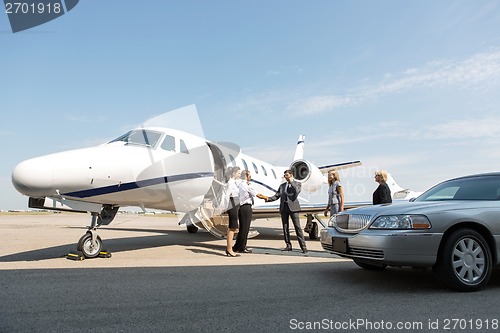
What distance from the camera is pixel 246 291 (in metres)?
4.60

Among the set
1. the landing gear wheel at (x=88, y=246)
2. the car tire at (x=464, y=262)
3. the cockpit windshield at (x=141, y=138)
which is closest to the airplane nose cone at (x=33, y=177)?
the landing gear wheel at (x=88, y=246)

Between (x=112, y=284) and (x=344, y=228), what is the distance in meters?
3.17

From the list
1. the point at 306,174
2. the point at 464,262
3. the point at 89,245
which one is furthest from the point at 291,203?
the point at 306,174

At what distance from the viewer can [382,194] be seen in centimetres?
870

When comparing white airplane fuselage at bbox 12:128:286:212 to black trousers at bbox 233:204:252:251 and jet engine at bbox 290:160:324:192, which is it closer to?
black trousers at bbox 233:204:252:251

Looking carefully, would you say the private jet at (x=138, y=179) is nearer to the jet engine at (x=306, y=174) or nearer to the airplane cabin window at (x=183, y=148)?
the airplane cabin window at (x=183, y=148)

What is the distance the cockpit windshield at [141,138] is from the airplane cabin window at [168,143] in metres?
0.18

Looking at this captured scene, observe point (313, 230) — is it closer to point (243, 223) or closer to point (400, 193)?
point (243, 223)

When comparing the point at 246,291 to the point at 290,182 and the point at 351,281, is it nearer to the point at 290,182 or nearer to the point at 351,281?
the point at 351,281

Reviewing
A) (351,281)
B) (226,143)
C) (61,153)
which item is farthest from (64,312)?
(226,143)

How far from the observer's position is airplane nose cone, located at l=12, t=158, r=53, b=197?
6.33m

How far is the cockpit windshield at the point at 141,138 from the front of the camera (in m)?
8.47

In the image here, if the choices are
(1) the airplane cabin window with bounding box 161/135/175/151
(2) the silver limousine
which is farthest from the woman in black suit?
(1) the airplane cabin window with bounding box 161/135/175/151

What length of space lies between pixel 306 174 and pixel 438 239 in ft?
37.0
